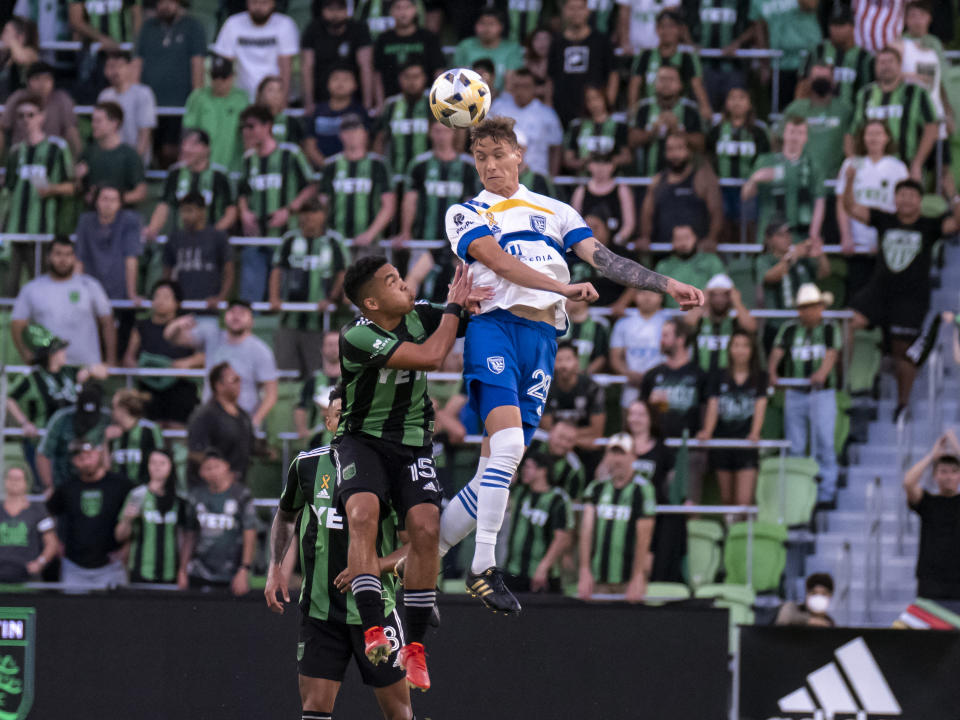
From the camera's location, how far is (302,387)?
14.0 m

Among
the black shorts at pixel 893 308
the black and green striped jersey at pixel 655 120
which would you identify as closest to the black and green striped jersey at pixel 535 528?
the black shorts at pixel 893 308

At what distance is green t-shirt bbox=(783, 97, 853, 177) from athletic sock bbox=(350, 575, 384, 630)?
9348 millimetres

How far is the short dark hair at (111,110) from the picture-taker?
15.8 meters

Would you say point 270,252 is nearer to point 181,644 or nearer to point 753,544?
point 753,544

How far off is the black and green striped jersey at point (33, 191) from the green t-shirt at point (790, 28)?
7.47 metres

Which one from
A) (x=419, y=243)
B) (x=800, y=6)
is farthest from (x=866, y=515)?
(x=800, y=6)

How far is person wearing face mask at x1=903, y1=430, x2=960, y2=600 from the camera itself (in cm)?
1209

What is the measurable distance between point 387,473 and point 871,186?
8.63 meters

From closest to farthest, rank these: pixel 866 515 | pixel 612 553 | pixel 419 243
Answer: pixel 612 553
pixel 866 515
pixel 419 243

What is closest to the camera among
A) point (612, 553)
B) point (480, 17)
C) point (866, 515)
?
point (612, 553)

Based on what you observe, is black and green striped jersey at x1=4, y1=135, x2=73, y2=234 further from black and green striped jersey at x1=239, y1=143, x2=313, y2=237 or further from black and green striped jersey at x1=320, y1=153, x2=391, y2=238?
black and green striped jersey at x1=320, y1=153, x2=391, y2=238

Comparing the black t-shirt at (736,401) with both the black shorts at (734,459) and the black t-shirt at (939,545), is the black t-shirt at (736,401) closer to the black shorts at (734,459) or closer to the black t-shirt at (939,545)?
the black shorts at (734,459)

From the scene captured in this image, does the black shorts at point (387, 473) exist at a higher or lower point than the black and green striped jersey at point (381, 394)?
lower

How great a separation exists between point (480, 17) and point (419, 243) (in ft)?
9.74
